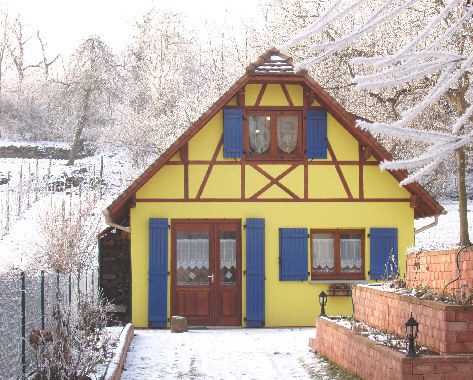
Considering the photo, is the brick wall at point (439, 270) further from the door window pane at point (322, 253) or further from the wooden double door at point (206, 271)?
the wooden double door at point (206, 271)

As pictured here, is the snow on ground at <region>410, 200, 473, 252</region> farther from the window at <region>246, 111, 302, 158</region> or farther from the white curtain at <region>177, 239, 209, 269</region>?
the white curtain at <region>177, 239, 209, 269</region>

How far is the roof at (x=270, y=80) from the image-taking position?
46.1 feet

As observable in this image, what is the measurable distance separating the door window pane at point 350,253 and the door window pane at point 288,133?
2.18 m

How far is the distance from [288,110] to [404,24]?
922 cm

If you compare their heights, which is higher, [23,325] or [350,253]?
[350,253]

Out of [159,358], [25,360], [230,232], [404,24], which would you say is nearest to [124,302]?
[230,232]

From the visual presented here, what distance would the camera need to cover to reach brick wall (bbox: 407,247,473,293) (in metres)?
7.64

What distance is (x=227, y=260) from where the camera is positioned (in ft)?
48.1

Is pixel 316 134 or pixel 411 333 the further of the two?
pixel 316 134

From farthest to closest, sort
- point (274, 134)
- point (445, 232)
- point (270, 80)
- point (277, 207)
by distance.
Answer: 1. point (445, 232)
2. point (274, 134)
3. point (277, 207)
4. point (270, 80)

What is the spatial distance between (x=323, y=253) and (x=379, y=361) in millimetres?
7065

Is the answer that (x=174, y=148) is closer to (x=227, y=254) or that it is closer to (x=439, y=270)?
(x=227, y=254)

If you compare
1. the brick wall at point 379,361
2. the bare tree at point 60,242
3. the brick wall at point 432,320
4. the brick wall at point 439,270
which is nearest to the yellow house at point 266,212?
the brick wall at point 379,361

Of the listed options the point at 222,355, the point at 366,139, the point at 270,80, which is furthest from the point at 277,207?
the point at 222,355
